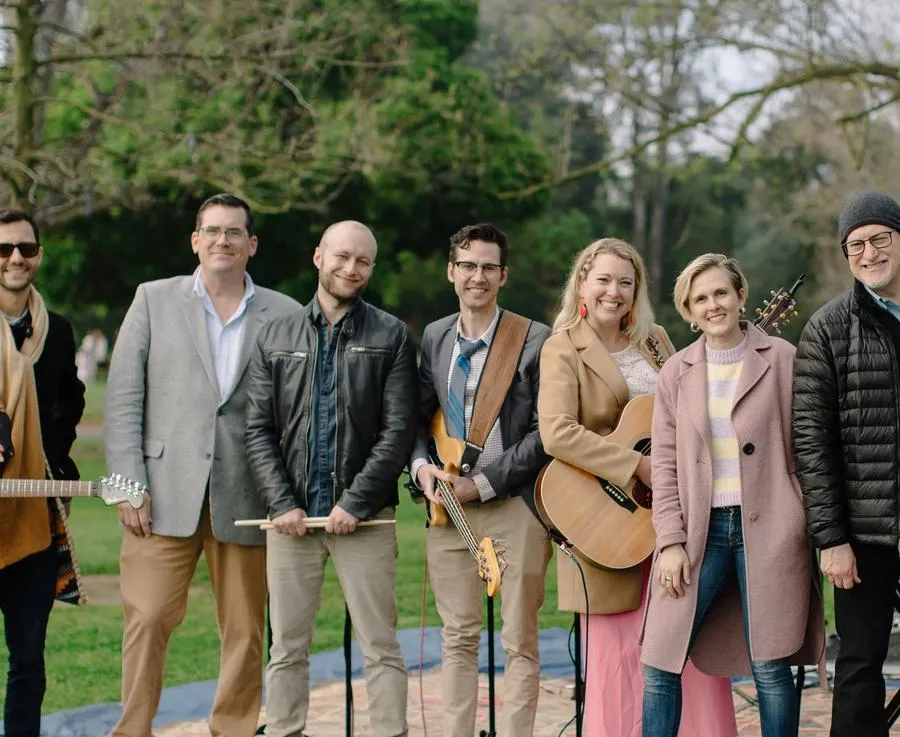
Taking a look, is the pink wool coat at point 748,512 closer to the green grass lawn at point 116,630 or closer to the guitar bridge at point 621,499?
the guitar bridge at point 621,499

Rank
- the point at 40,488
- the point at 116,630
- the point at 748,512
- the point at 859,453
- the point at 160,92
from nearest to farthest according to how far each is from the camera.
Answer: the point at 859,453 < the point at 748,512 < the point at 40,488 < the point at 116,630 < the point at 160,92

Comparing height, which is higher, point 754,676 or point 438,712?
point 754,676

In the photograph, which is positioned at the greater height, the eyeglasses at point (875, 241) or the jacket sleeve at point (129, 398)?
the eyeglasses at point (875, 241)

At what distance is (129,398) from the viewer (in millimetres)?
5223

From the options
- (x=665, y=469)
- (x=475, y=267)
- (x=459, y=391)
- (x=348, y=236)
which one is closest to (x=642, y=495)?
(x=665, y=469)

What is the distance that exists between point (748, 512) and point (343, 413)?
164 cm

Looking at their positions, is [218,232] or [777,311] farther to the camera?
[218,232]

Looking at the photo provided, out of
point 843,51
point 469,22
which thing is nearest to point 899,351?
point 843,51

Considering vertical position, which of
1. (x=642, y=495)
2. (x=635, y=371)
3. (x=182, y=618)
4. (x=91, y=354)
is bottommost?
(x=182, y=618)

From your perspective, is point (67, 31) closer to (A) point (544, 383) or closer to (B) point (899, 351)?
(A) point (544, 383)

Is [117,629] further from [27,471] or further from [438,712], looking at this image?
[27,471]

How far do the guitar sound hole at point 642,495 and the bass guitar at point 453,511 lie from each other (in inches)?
23.5

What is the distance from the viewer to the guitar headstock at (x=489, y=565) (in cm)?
479

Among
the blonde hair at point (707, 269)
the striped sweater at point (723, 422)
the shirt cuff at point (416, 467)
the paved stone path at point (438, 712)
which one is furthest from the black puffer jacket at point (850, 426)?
the paved stone path at point (438, 712)
